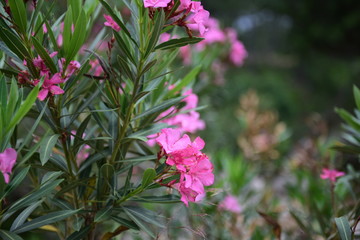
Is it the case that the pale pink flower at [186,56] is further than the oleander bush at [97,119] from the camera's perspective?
Yes

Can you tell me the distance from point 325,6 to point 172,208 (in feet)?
31.7

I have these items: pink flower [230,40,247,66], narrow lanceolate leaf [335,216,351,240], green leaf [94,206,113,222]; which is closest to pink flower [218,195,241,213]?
narrow lanceolate leaf [335,216,351,240]

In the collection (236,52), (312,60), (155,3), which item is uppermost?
(155,3)

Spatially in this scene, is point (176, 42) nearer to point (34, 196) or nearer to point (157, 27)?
point (157, 27)

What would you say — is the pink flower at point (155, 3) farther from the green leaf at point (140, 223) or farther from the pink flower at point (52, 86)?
the green leaf at point (140, 223)

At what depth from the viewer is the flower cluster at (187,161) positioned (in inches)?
29.6

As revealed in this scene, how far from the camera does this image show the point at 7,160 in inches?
26.6

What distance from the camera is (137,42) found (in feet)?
2.64

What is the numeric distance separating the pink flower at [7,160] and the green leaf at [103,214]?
8.1 inches

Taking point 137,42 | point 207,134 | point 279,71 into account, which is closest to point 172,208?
point 137,42

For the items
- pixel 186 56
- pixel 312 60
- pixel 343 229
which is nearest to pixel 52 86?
pixel 343 229

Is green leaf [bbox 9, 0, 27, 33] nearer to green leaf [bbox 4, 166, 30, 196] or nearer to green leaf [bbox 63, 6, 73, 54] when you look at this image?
green leaf [bbox 63, 6, 73, 54]

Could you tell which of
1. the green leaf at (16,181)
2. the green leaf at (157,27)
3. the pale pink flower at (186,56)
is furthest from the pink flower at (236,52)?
the green leaf at (16,181)

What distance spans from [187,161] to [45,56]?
1.10 feet
